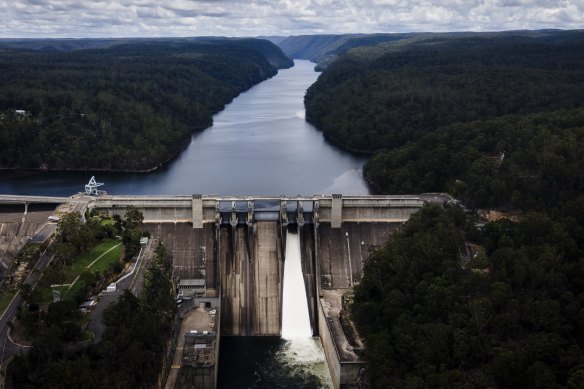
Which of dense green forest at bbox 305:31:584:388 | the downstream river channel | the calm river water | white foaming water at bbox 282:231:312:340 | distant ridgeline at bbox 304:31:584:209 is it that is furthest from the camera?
the calm river water

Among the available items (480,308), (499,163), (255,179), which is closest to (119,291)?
(480,308)

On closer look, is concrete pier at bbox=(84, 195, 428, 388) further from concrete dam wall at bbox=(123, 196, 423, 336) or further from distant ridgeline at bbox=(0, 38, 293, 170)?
distant ridgeline at bbox=(0, 38, 293, 170)

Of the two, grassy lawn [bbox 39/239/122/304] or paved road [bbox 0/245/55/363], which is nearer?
paved road [bbox 0/245/55/363]

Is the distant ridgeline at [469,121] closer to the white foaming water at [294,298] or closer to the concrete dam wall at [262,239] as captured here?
the concrete dam wall at [262,239]

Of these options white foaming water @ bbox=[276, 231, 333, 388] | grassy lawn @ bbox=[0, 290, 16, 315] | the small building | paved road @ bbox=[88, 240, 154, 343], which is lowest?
white foaming water @ bbox=[276, 231, 333, 388]

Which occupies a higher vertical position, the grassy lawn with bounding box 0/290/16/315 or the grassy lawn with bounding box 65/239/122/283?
the grassy lawn with bounding box 65/239/122/283

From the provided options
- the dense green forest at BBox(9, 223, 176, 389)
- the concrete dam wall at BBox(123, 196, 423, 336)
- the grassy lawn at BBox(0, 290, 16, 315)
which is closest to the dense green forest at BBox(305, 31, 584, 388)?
the concrete dam wall at BBox(123, 196, 423, 336)

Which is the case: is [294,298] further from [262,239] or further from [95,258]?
[95,258]

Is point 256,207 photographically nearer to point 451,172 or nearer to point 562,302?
point 451,172
